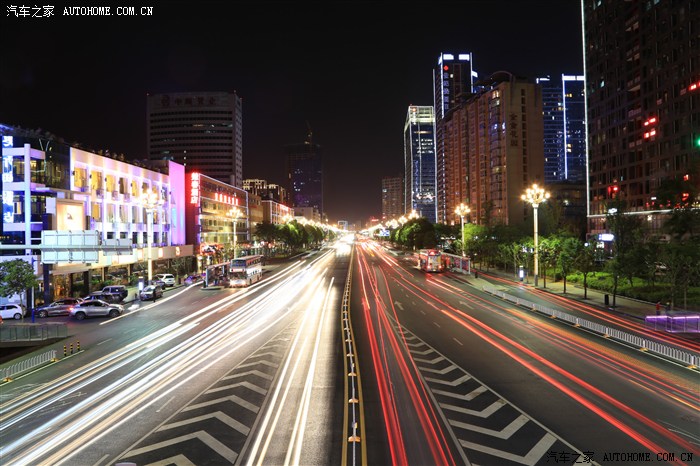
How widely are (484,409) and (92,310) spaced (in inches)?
1417

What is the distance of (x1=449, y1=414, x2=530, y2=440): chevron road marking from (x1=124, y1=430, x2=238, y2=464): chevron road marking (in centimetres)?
726

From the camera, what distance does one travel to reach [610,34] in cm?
10138

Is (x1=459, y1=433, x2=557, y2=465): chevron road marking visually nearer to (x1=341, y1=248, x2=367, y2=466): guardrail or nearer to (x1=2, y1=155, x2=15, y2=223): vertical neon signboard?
(x1=341, y1=248, x2=367, y2=466): guardrail

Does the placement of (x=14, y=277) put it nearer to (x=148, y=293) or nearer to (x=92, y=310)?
(x=92, y=310)

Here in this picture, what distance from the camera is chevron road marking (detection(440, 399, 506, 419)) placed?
15578 millimetres

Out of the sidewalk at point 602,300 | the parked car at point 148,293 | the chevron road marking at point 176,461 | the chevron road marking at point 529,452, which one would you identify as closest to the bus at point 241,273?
the parked car at point 148,293

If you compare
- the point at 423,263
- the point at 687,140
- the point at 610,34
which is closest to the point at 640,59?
the point at 610,34

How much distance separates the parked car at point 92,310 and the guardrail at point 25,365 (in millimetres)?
14855

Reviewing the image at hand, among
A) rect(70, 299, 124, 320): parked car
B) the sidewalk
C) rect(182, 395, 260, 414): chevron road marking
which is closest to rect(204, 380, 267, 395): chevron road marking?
rect(182, 395, 260, 414): chevron road marking

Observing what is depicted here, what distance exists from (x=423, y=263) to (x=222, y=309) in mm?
45535

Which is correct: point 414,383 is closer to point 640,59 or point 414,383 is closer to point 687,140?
point 687,140

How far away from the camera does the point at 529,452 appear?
12.9 meters

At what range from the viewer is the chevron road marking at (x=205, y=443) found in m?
12.9

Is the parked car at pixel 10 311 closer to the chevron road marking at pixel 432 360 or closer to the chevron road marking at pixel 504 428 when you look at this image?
the chevron road marking at pixel 432 360
